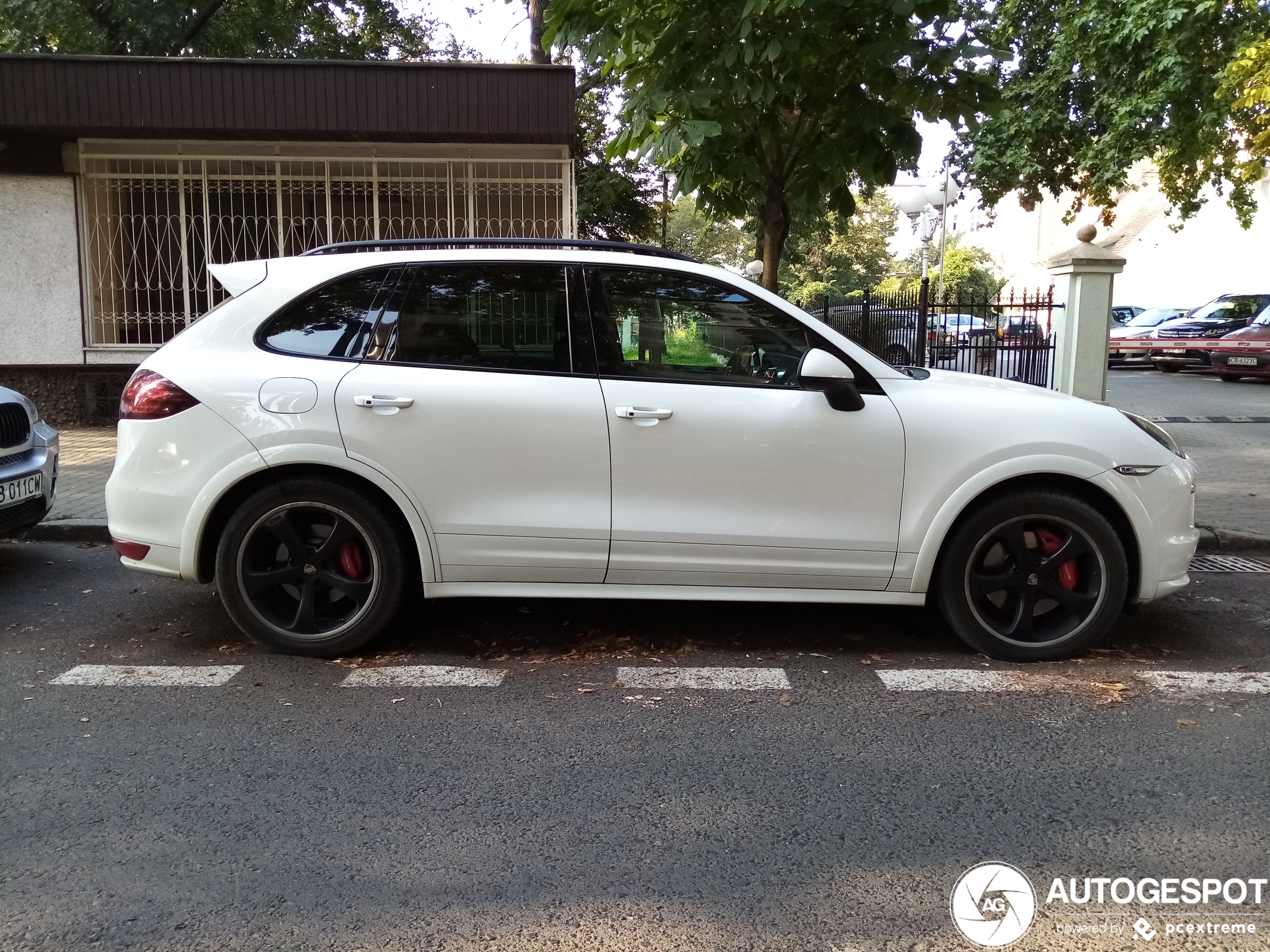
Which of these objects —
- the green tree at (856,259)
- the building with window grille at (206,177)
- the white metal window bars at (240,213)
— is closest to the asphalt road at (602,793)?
the building with window grille at (206,177)

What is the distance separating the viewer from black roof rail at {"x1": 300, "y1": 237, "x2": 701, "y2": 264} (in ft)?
15.2

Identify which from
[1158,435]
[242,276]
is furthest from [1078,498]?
[242,276]

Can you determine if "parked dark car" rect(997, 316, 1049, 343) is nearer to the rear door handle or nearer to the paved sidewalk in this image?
the rear door handle

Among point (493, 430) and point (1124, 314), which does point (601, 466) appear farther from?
point (1124, 314)

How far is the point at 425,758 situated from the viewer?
3486 mm

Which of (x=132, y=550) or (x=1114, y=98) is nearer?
(x=132, y=550)

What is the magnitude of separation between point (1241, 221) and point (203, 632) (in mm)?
25208

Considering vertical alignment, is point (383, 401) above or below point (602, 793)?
above

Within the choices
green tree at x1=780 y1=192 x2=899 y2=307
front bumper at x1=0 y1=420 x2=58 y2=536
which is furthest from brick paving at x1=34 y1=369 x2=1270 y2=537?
green tree at x1=780 y1=192 x2=899 y2=307

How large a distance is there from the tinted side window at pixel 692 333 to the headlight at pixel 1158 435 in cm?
152

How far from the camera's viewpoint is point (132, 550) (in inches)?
176

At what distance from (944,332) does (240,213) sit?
8.57 m

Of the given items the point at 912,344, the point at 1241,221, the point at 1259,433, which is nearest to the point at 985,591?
the point at 912,344

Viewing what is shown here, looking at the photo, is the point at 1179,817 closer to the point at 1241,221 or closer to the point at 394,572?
the point at 394,572
